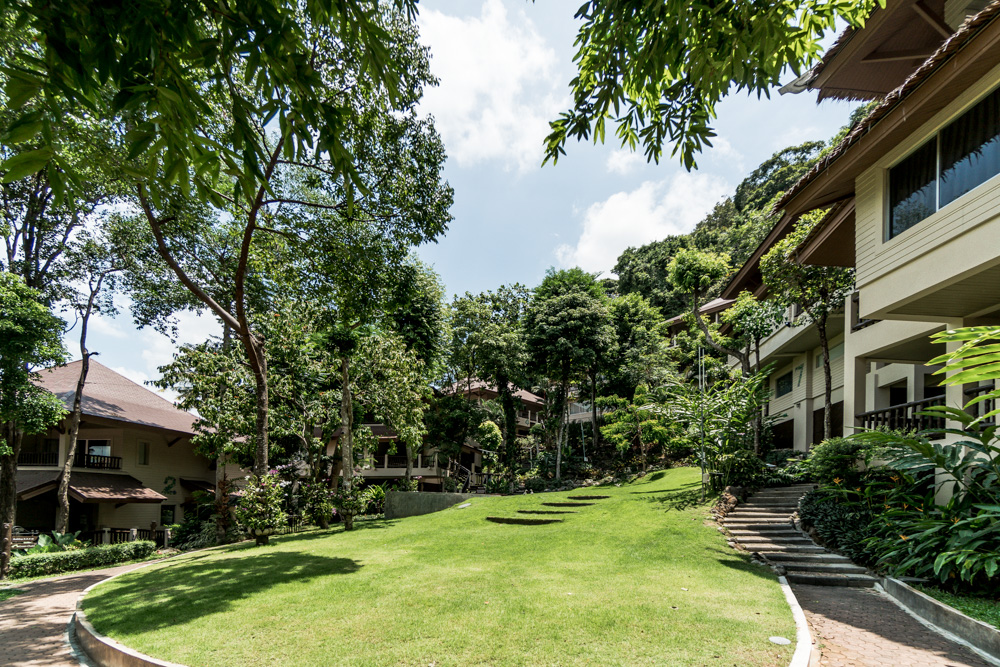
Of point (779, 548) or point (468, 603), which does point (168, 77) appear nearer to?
point (468, 603)

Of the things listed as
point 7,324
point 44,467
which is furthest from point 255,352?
point 44,467

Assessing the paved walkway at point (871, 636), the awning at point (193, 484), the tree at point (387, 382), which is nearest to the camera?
the paved walkway at point (871, 636)

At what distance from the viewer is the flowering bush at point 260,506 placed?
13.1 m

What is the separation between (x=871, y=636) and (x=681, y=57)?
6.42m

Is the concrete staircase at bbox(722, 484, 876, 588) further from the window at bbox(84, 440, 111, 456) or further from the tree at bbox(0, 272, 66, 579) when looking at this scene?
the window at bbox(84, 440, 111, 456)

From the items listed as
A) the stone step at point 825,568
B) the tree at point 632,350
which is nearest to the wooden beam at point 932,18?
the stone step at point 825,568

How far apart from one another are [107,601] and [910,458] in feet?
42.7

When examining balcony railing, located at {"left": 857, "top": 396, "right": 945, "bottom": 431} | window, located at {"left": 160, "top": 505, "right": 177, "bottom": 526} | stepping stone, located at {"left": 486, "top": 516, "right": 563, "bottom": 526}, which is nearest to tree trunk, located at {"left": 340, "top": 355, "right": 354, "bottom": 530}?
stepping stone, located at {"left": 486, "top": 516, "right": 563, "bottom": 526}

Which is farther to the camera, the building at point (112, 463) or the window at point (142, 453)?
the window at point (142, 453)

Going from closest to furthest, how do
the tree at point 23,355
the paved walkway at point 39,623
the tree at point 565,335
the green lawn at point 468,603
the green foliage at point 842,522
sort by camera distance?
the green lawn at point 468,603
the paved walkway at point 39,623
the green foliage at point 842,522
the tree at point 23,355
the tree at point 565,335

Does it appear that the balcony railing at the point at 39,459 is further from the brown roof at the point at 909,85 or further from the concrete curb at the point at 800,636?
the brown roof at the point at 909,85

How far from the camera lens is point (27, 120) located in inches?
100

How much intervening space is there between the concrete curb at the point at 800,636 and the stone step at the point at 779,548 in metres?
2.83

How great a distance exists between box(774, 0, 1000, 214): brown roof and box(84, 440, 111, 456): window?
27.2 meters
